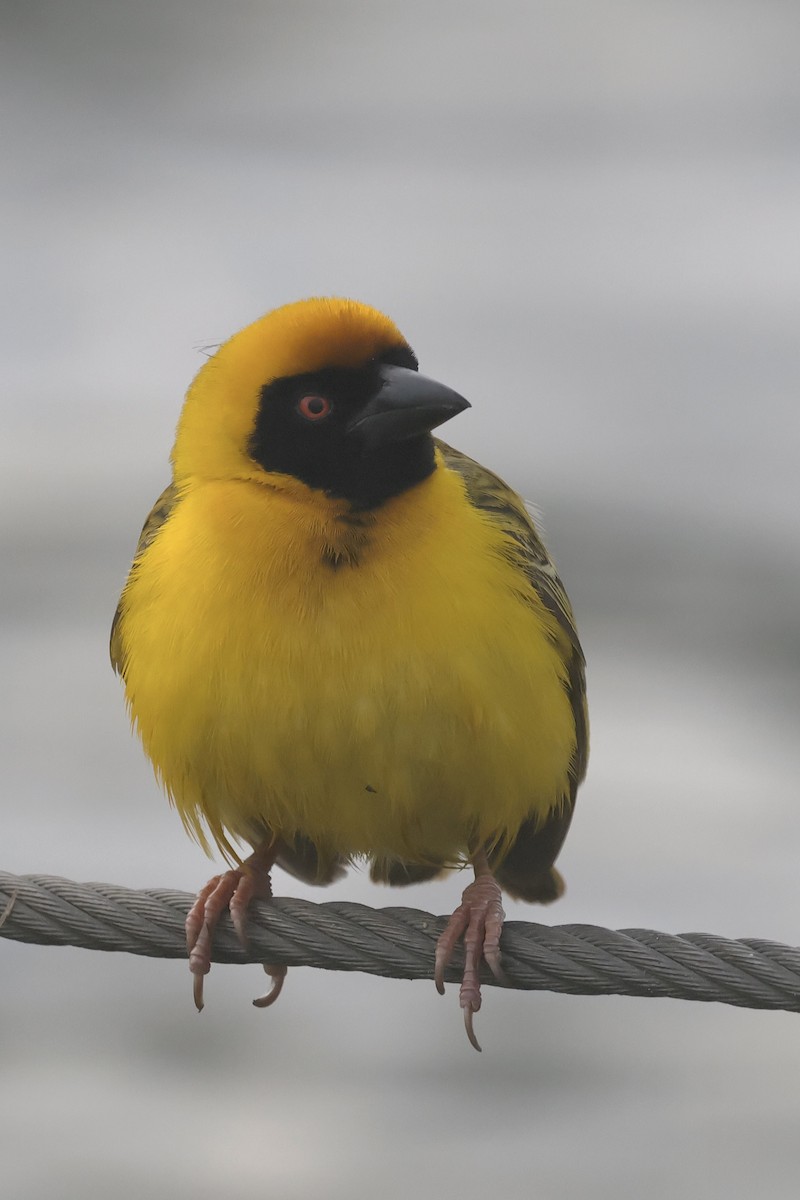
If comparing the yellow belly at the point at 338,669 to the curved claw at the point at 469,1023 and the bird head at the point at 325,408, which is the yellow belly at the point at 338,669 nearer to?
the bird head at the point at 325,408

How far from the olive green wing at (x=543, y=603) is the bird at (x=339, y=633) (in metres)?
0.02

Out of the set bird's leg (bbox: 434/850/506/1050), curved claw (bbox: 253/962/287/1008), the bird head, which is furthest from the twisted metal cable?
the bird head

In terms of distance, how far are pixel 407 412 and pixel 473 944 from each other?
1242mm

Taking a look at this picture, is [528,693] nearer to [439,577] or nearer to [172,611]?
[439,577]

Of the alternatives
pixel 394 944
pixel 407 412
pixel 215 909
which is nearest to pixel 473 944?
pixel 394 944

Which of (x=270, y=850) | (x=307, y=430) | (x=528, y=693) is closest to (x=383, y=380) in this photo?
(x=307, y=430)

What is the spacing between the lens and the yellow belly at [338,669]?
3486 millimetres

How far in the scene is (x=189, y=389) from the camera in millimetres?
4133

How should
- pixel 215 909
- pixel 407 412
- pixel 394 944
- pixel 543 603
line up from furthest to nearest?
pixel 543 603 < pixel 215 909 < pixel 407 412 < pixel 394 944

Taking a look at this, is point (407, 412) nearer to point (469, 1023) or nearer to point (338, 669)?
point (338, 669)

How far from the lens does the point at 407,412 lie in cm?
371

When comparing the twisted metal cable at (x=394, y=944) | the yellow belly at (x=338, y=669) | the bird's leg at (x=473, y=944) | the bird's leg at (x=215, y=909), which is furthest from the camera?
the bird's leg at (x=215, y=909)

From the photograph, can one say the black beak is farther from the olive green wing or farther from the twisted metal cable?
the twisted metal cable

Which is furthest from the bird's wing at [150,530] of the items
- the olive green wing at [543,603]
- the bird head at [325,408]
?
the olive green wing at [543,603]
